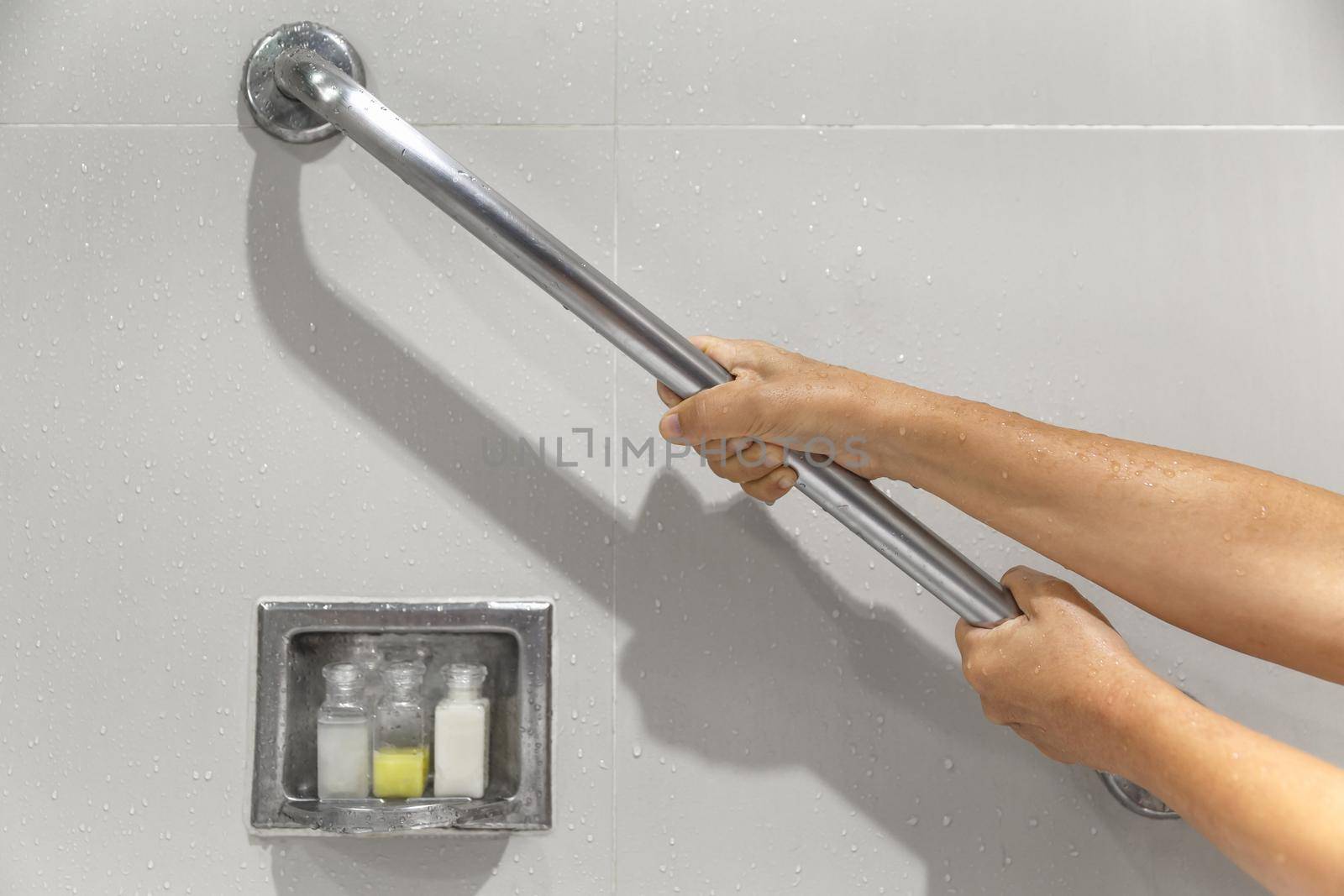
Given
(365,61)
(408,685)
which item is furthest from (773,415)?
(365,61)

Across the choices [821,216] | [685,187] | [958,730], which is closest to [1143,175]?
[821,216]

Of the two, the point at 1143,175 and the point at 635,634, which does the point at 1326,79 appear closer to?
the point at 1143,175

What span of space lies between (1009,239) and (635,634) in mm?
439

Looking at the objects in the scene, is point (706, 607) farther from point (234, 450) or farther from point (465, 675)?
point (234, 450)

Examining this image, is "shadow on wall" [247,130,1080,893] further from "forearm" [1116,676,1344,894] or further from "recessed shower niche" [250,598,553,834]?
"forearm" [1116,676,1344,894]

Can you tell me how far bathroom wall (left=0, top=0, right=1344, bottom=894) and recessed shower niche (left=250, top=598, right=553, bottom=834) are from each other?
22 millimetres

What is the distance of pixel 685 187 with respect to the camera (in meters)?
0.76

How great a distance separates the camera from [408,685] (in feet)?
2.32

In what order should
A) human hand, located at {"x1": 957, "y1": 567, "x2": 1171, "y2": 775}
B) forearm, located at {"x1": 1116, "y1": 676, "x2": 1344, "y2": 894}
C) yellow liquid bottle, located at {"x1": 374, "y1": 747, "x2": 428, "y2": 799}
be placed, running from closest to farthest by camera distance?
forearm, located at {"x1": 1116, "y1": 676, "x2": 1344, "y2": 894}
human hand, located at {"x1": 957, "y1": 567, "x2": 1171, "y2": 775}
yellow liquid bottle, located at {"x1": 374, "y1": 747, "x2": 428, "y2": 799}

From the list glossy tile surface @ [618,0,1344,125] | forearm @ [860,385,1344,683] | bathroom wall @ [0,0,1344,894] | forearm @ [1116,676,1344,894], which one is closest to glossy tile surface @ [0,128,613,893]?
bathroom wall @ [0,0,1344,894]

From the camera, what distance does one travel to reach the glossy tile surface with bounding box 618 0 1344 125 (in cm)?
76

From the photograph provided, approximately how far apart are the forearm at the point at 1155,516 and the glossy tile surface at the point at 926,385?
0.11 metres

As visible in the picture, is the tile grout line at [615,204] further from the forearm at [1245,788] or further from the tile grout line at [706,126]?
the forearm at [1245,788]

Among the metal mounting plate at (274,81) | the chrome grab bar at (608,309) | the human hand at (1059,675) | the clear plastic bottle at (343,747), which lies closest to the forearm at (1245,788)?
the human hand at (1059,675)
